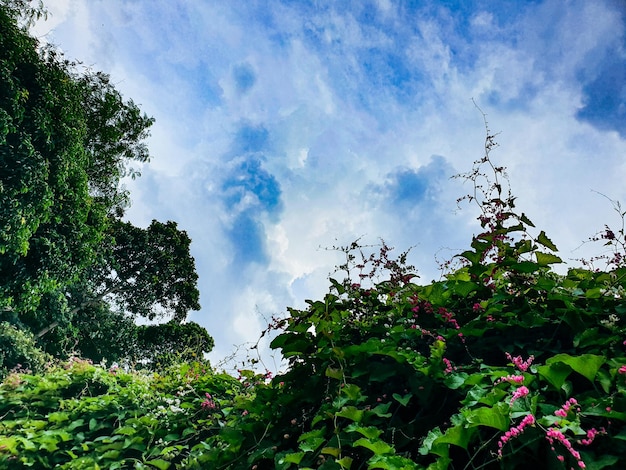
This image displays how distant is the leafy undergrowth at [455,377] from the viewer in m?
1.26

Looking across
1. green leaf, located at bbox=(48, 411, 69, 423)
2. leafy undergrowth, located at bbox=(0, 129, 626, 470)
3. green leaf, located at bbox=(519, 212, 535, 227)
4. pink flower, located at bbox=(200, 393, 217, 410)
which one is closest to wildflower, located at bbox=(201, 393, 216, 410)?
pink flower, located at bbox=(200, 393, 217, 410)

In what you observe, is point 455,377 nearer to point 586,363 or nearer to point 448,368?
point 448,368

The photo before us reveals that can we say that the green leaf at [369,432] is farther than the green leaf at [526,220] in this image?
No

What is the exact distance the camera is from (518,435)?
Result: 1.23 metres

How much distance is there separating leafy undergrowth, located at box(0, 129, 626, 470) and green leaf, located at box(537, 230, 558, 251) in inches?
0.4

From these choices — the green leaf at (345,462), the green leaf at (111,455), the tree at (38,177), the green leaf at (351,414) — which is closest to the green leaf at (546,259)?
the green leaf at (351,414)

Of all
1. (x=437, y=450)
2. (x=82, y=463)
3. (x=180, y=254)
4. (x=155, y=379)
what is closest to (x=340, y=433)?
(x=437, y=450)

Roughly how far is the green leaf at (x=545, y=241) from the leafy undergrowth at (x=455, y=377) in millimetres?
11

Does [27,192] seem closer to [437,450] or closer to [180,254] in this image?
[180,254]

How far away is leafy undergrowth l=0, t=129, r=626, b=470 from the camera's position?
49.6 inches

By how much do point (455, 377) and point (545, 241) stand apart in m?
0.79

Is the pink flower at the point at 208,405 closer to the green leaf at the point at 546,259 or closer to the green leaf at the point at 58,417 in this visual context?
the green leaf at the point at 58,417

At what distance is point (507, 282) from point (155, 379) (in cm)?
370

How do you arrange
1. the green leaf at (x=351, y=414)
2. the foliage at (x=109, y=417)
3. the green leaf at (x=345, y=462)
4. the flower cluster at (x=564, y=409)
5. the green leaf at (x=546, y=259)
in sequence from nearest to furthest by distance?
the flower cluster at (x=564, y=409) → the green leaf at (x=345, y=462) → the green leaf at (x=351, y=414) → the green leaf at (x=546, y=259) → the foliage at (x=109, y=417)
